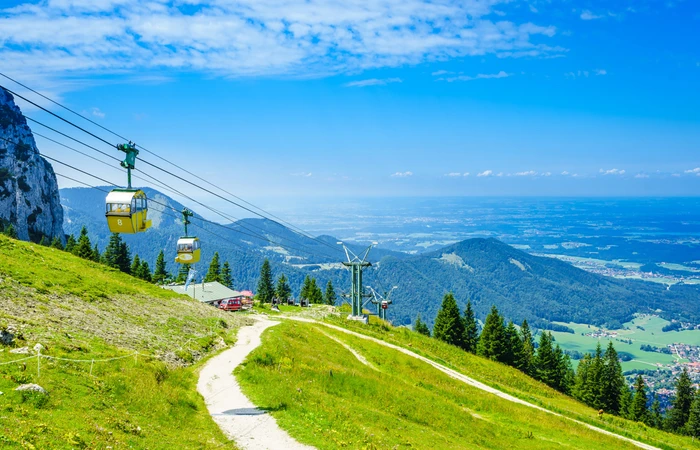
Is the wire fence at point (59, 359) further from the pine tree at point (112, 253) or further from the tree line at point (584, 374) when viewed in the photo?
the pine tree at point (112, 253)

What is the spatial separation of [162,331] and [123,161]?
1279 centimetres

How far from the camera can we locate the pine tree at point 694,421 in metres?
72.2

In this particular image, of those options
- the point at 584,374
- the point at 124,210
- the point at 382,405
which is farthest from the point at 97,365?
the point at 584,374

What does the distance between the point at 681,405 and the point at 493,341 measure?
3487cm

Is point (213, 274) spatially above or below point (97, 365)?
below

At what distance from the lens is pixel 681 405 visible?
80125 millimetres

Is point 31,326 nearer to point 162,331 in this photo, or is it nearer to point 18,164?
point 162,331

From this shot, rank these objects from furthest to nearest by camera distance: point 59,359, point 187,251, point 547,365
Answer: point 547,365, point 187,251, point 59,359

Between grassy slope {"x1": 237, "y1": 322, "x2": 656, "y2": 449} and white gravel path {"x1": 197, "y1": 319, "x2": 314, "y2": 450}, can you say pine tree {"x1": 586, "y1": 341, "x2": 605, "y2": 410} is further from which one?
white gravel path {"x1": 197, "y1": 319, "x2": 314, "y2": 450}

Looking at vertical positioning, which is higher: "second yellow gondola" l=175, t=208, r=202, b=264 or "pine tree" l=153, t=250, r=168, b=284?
"second yellow gondola" l=175, t=208, r=202, b=264

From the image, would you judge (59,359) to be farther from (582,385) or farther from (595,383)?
(582,385)

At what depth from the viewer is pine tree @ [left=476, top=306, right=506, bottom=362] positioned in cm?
8281

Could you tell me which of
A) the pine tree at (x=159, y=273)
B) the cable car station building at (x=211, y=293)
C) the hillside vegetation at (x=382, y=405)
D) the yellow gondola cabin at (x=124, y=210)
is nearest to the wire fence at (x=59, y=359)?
the hillside vegetation at (x=382, y=405)

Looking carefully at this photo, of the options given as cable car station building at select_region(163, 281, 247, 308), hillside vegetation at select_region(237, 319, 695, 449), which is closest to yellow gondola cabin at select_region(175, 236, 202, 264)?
hillside vegetation at select_region(237, 319, 695, 449)
